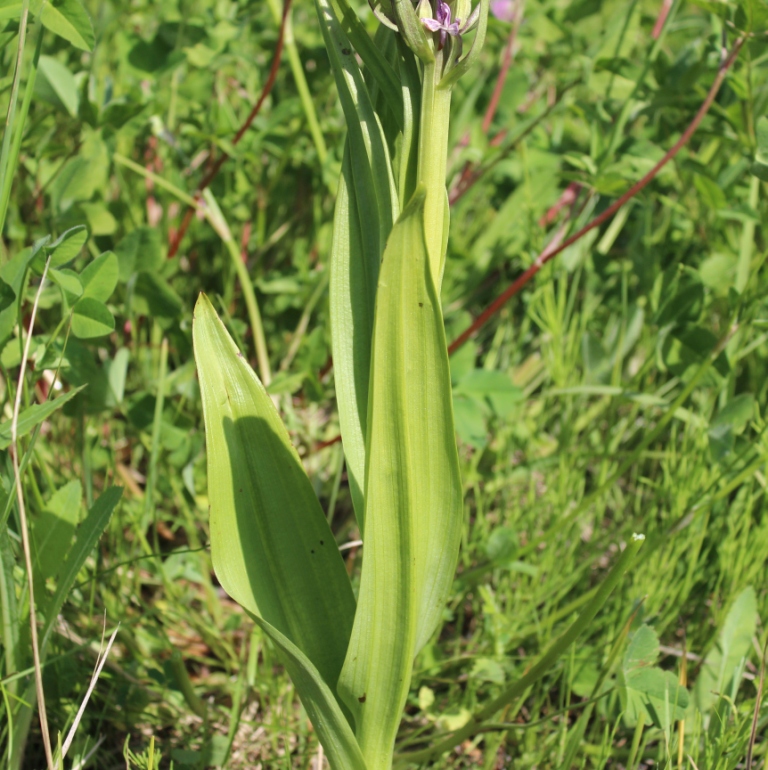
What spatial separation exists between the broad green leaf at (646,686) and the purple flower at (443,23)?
0.65 metres

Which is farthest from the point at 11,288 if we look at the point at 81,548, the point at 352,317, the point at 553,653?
the point at 553,653

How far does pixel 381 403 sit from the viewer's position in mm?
646

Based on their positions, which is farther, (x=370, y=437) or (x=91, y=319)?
(x=91, y=319)

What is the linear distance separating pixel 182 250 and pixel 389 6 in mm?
1049

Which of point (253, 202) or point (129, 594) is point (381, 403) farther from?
point (253, 202)

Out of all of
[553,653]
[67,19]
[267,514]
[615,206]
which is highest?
[67,19]

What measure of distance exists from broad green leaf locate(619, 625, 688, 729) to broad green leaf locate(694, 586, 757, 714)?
18cm

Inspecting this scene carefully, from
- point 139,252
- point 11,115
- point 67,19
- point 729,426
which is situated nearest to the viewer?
point 11,115

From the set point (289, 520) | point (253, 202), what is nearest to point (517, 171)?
point (253, 202)

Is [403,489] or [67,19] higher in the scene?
[67,19]

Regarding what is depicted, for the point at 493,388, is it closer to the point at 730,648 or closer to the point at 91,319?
the point at 730,648

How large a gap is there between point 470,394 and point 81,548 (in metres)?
0.69

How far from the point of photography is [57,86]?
1.24m

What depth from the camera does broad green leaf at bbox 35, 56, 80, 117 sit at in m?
1.22
